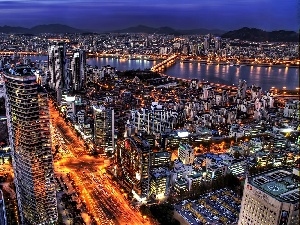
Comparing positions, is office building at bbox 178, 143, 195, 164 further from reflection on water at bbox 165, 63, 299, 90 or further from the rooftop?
reflection on water at bbox 165, 63, 299, 90

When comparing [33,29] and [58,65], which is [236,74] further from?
[33,29]

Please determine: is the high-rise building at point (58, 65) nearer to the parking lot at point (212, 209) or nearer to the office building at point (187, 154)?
the office building at point (187, 154)

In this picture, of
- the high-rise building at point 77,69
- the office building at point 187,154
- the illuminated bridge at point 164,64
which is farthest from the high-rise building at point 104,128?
the illuminated bridge at point 164,64

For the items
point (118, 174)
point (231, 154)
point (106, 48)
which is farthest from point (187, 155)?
point (106, 48)

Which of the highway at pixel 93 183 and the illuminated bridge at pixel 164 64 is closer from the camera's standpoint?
the highway at pixel 93 183

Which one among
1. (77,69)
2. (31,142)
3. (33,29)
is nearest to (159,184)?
(31,142)

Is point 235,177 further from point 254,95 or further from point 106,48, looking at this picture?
point 106,48
